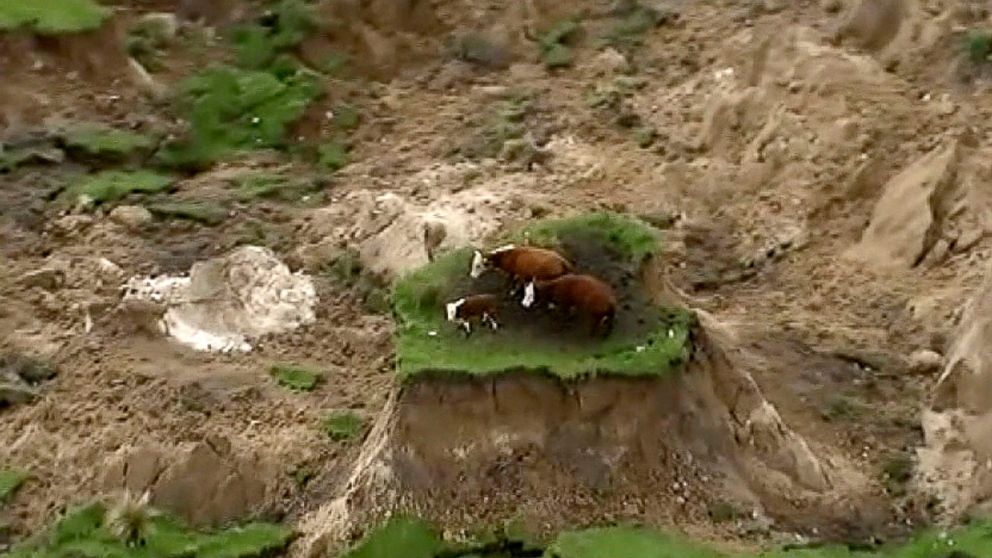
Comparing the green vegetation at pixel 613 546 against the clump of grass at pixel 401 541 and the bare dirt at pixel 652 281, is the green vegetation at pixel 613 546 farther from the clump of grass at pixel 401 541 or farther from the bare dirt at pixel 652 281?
the bare dirt at pixel 652 281

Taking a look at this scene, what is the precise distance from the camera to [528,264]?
7.98 metres

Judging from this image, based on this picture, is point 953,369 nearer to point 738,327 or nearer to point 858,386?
point 858,386

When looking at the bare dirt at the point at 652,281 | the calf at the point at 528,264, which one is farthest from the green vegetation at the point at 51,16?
the calf at the point at 528,264

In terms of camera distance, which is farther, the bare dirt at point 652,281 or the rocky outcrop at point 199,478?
the rocky outcrop at point 199,478

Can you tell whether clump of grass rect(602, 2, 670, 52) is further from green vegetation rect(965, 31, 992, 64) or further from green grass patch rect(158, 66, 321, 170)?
green vegetation rect(965, 31, 992, 64)

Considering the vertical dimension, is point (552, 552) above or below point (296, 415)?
above

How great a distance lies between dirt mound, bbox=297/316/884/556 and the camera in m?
7.64

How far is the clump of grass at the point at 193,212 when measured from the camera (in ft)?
36.0

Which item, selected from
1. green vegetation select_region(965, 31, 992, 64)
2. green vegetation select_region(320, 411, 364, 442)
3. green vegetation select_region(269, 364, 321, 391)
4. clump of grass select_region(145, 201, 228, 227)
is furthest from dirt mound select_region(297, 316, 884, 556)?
green vegetation select_region(965, 31, 992, 64)

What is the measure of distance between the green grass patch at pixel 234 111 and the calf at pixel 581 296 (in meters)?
4.26

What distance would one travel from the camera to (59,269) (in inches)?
405

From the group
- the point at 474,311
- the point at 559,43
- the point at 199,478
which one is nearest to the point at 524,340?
the point at 474,311

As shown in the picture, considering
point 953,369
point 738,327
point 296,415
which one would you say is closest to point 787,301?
point 738,327

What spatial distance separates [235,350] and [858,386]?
10.0 feet
